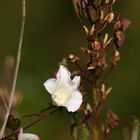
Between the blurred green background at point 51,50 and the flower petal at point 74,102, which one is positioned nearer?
the flower petal at point 74,102

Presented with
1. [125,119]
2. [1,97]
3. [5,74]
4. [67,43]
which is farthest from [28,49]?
[1,97]

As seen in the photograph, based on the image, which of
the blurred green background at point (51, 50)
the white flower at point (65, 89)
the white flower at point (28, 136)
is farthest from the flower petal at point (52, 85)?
the blurred green background at point (51, 50)

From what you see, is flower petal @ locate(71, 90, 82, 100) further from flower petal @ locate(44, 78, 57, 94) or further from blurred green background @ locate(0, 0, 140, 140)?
blurred green background @ locate(0, 0, 140, 140)

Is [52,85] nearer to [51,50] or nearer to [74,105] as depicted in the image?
[74,105]

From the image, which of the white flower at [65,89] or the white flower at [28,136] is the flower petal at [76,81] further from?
the white flower at [28,136]

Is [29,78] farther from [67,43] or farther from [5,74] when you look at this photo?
[5,74]
